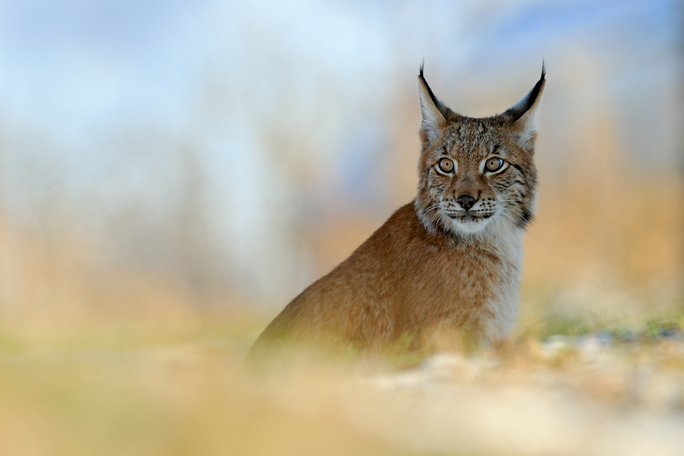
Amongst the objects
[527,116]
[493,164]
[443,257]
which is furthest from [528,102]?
[443,257]

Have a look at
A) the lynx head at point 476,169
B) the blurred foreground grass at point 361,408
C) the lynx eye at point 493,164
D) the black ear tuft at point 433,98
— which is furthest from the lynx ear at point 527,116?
the blurred foreground grass at point 361,408

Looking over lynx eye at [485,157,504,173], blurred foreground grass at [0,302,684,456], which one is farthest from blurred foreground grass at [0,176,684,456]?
lynx eye at [485,157,504,173]

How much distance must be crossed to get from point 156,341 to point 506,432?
628 centimetres

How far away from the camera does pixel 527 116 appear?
16.8 ft

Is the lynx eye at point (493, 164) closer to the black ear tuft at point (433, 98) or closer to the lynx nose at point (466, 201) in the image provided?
the lynx nose at point (466, 201)

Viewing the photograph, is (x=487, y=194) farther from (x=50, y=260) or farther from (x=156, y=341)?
(x=50, y=260)

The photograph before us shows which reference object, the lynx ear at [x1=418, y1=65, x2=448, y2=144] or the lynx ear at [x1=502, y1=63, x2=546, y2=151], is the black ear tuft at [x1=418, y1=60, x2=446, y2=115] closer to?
the lynx ear at [x1=418, y1=65, x2=448, y2=144]

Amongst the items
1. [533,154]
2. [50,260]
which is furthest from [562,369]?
[50,260]

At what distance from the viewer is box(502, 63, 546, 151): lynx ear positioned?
5.09 metres

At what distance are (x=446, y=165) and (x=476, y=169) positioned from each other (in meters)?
0.23

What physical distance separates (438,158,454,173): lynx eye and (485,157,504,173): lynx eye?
0.83 ft

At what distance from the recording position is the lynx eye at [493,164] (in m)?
4.96

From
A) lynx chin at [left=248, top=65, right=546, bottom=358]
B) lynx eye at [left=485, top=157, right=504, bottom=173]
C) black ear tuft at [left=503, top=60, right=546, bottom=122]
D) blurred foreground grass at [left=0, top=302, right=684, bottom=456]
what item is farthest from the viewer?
black ear tuft at [left=503, top=60, right=546, bottom=122]

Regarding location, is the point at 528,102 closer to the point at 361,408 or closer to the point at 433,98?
the point at 433,98
